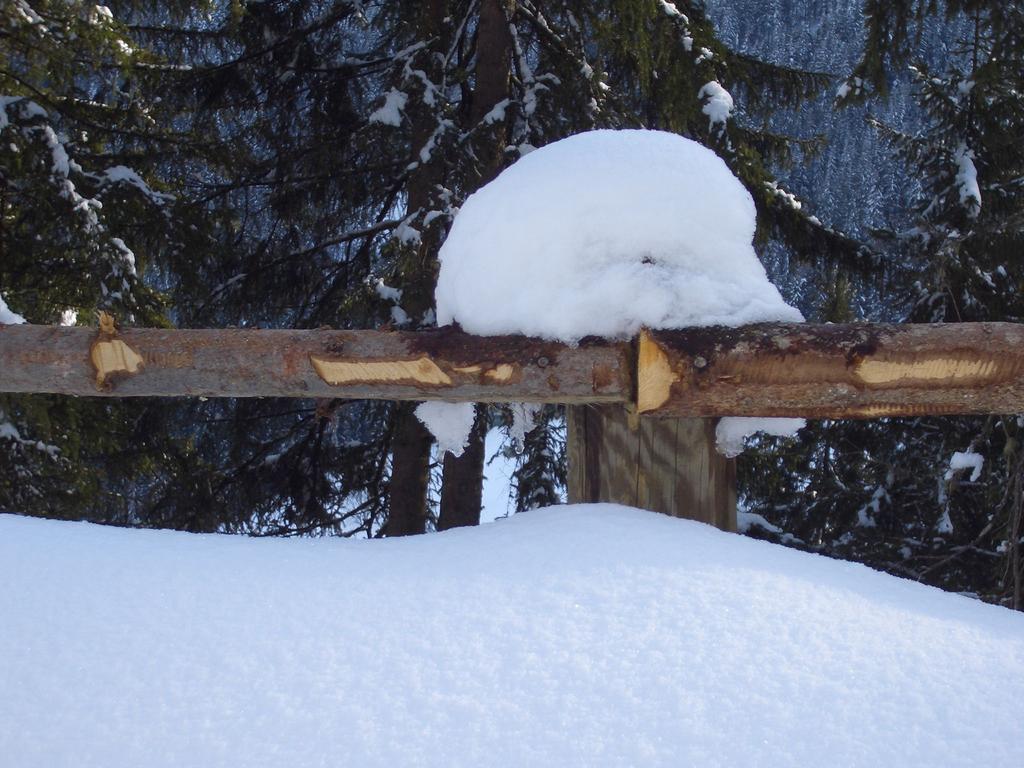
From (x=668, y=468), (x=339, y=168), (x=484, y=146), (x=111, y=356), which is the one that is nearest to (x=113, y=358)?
(x=111, y=356)

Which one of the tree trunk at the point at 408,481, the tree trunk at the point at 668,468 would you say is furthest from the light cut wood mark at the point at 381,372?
A: the tree trunk at the point at 408,481

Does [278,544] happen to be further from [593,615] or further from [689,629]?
[689,629]

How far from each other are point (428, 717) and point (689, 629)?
1.65ft

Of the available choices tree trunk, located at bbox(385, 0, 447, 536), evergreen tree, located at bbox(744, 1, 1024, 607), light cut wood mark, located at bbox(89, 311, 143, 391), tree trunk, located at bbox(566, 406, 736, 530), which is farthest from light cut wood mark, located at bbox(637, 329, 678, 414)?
evergreen tree, located at bbox(744, 1, 1024, 607)

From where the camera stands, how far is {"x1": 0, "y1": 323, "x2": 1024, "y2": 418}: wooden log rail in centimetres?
210

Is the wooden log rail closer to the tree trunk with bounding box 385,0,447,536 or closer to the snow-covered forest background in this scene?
the snow-covered forest background

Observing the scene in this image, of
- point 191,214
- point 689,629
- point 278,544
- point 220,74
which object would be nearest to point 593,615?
point 689,629

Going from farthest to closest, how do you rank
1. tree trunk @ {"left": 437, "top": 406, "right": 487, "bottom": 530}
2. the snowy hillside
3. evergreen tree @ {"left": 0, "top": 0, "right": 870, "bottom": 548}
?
tree trunk @ {"left": 437, "top": 406, "right": 487, "bottom": 530} → evergreen tree @ {"left": 0, "top": 0, "right": 870, "bottom": 548} → the snowy hillside

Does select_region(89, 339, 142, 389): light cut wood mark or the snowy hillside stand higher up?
select_region(89, 339, 142, 389): light cut wood mark

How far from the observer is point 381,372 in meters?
2.37

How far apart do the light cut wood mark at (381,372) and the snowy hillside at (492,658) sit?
577mm

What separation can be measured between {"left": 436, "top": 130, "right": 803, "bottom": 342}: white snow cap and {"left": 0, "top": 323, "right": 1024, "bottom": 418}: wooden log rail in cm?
6

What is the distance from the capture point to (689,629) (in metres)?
1.53

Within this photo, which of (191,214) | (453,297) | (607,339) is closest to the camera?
(607,339)
